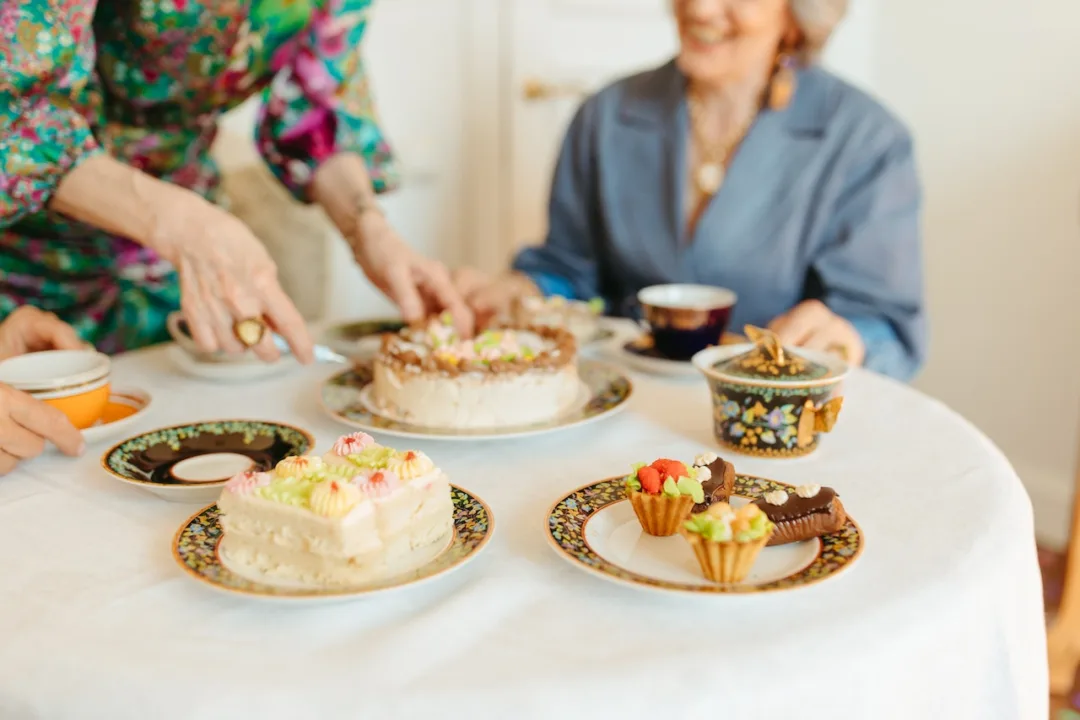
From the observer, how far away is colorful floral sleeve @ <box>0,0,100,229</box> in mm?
1123

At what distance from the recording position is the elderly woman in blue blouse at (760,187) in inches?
68.6

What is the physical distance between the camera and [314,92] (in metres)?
1.66

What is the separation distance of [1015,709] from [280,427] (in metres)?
0.75

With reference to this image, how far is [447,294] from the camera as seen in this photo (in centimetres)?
144

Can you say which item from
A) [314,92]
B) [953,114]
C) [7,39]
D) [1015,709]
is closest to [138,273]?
[314,92]

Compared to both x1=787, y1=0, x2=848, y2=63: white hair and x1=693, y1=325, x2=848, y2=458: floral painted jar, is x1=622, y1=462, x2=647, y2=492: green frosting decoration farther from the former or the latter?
x1=787, y1=0, x2=848, y2=63: white hair

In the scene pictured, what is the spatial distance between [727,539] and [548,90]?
7.79ft

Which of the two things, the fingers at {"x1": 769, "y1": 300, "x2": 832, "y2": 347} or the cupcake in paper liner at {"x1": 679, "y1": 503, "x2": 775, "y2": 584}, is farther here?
the fingers at {"x1": 769, "y1": 300, "x2": 832, "y2": 347}

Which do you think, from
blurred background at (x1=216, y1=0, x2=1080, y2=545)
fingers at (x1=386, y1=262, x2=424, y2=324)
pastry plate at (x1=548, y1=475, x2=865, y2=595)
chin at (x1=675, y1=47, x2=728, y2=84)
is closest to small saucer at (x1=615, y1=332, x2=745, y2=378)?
fingers at (x1=386, y1=262, x2=424, y2=324)

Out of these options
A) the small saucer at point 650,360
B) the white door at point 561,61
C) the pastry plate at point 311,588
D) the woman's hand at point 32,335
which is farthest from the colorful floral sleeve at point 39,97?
the white door at point 561,61

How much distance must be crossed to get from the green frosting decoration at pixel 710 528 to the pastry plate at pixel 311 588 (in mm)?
165

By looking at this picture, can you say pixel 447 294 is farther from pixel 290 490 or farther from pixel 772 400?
pixel 290 490

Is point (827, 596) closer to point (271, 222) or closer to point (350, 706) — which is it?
point (350, 706)

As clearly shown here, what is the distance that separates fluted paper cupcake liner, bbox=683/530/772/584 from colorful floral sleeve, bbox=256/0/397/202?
1.14 meters
